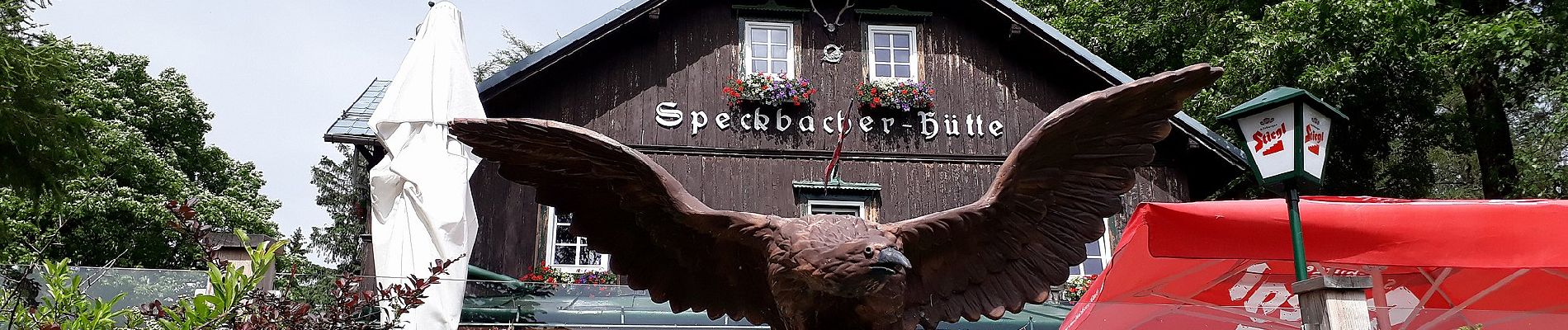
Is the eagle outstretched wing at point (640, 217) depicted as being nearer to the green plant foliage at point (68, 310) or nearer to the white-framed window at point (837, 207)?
the green plant foliage at point (68, 310)

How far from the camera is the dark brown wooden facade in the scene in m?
9.04

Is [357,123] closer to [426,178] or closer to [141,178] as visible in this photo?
[426,178]

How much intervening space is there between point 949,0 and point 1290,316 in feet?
16.9

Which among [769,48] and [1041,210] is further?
[769,48]

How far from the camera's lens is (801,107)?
31.3 feet

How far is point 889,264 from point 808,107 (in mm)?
6781

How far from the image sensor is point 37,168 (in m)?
5.87

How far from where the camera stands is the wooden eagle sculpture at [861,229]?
3.02 metres

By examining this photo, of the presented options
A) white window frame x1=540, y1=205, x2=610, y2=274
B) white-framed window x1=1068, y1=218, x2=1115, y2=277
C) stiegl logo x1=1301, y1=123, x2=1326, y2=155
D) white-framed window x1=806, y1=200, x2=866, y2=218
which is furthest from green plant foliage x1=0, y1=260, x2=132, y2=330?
white-framed window x1=1068, y1=218, x2=1115, y2=277

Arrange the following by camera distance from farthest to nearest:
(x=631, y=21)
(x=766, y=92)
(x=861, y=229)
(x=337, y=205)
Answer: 1. (x=337, y=205)
2. (x=766, y=92)
3. (x=631, y=21)
4. (x=861, y=229)

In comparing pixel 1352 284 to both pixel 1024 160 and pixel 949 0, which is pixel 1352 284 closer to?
pixel 1024 160

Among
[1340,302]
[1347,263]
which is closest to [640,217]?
[1340,302]

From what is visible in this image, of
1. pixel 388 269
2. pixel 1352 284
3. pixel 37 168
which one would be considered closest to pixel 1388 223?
pixel 1352 284

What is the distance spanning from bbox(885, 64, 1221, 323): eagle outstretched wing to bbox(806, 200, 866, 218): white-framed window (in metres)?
5.45
